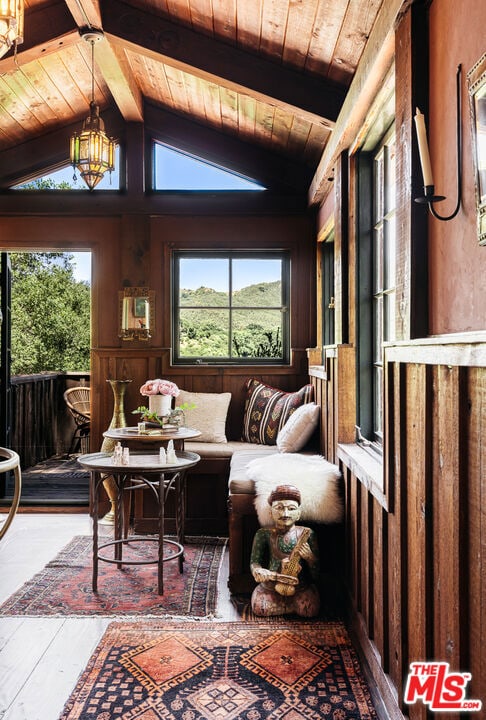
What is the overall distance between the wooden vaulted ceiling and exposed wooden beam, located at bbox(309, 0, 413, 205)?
0.28 feet

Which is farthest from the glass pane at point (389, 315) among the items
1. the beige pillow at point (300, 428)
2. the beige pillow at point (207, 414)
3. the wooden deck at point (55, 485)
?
the wooden deck at point (55, 485)

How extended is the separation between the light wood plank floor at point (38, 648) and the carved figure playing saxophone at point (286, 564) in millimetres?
203

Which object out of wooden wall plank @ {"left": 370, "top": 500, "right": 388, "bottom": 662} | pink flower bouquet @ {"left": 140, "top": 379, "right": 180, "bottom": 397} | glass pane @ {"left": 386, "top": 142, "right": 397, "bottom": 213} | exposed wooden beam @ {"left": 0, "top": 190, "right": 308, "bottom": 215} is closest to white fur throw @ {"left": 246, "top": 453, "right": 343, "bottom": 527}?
wooden wall plank @ {"left": 370, "top": 500, "right": 388, "bottom": 662}

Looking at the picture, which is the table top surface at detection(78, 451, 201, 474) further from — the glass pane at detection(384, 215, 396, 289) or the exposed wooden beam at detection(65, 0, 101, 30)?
the exposed wooden beam at detection(65, 0, 101, 30)

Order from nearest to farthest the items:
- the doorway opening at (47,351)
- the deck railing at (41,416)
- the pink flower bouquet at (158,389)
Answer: the pink flower bouquet at (158,389), the deck railing at (41,416), the doorway opening at (47,351)

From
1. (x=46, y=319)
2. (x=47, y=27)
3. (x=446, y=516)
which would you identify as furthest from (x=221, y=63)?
(x=46, y=319)

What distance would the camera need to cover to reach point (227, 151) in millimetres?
5004

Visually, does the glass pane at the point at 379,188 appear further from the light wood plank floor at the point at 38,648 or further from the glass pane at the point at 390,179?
the light wood plank floor at the point at 38,648

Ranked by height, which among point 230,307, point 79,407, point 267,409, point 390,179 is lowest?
point 79,407

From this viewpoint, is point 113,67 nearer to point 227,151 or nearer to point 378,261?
point 227,151

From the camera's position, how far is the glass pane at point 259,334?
200 inches

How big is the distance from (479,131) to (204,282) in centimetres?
384

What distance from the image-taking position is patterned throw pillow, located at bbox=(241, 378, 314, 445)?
4559mm

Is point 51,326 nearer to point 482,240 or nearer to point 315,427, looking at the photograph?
point 315,427
